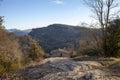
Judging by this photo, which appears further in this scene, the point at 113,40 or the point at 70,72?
the point at 113,40

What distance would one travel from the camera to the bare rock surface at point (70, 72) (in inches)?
388

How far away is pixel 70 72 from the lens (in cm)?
1075

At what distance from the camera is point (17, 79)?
1143cm

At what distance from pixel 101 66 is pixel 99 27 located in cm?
1288

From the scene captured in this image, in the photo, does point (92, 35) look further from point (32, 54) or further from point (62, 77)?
point (32, 54)

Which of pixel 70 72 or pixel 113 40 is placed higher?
pixel 113 40

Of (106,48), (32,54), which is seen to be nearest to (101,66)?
(106,48)

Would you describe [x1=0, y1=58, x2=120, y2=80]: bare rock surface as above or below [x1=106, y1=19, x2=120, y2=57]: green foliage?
below

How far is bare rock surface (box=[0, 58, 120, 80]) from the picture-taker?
985cm

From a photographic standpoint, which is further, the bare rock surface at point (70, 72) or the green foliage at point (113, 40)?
the green foliage at point (113, 40)

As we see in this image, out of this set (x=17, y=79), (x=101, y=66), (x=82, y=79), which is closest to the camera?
(x=82, y=79)

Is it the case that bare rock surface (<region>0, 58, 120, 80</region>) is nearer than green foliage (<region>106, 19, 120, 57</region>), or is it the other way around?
bare rock surface (<region>0, 58, 120, 80</region>)

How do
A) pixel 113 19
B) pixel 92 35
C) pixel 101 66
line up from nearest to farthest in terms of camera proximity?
pixel 101 66
pixel 113 19
pixel 92 35

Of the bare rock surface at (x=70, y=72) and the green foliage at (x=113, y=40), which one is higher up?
the green foliage at (x=113, y=40)
